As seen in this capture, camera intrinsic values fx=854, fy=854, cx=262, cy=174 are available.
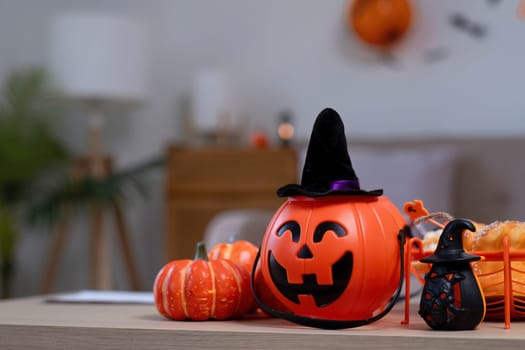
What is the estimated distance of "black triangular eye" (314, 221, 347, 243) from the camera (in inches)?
34.5

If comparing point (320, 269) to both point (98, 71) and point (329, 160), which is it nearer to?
point (329, 160)

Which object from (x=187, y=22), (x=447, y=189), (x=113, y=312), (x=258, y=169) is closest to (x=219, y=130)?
(x=258, y=169)

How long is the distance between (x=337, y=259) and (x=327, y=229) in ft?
0.11

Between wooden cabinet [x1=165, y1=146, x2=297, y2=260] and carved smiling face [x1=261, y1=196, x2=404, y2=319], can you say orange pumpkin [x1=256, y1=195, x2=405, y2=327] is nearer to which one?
carved smiling face [x1=261, y1=196, x2=404, y2=319]

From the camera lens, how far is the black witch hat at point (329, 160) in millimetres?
878

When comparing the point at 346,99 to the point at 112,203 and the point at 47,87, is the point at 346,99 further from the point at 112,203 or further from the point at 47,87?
the point at 47,87

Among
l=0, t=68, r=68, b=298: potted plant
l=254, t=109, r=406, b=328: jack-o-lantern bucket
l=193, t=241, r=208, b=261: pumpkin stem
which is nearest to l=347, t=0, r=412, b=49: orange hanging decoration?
l=0, t=68, r=68, b=298: potted plant

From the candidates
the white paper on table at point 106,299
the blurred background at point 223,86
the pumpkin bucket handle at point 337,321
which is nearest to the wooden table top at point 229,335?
the pumpkin bucket handle at point 337,321

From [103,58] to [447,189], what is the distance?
5.26ft

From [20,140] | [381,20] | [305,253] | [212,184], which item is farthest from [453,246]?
[20,140]

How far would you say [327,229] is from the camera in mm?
882

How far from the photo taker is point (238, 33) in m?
4.07

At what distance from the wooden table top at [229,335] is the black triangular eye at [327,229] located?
0.31 feet

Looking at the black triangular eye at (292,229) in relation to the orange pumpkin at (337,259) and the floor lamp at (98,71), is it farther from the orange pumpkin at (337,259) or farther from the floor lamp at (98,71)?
the floor lamp at (98,71)
